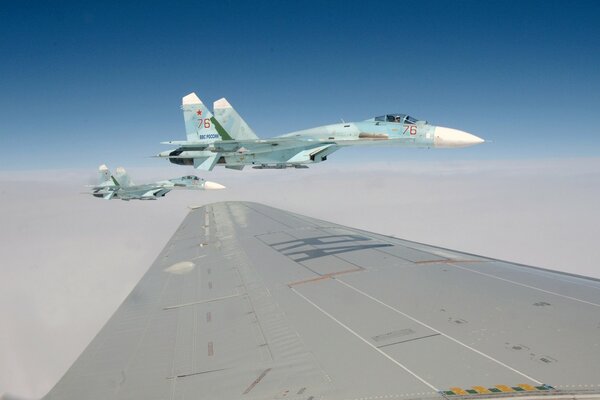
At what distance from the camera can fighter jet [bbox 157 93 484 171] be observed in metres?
10.7

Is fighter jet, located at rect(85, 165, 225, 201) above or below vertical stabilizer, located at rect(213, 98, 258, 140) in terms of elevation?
below

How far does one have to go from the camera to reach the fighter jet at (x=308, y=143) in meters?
10.7

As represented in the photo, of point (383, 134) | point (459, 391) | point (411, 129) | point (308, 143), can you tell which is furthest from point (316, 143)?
point (459, 391)

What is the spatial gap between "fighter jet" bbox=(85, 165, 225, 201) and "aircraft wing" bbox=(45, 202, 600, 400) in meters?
31.6

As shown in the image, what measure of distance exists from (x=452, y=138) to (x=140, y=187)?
39898 mm

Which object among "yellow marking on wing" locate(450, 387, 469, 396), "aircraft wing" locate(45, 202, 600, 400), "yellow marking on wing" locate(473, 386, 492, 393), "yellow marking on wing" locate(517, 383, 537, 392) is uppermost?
"yellow marking on wing" locate(517, 383, 537, 392)

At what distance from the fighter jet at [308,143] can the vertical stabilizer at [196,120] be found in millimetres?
1536

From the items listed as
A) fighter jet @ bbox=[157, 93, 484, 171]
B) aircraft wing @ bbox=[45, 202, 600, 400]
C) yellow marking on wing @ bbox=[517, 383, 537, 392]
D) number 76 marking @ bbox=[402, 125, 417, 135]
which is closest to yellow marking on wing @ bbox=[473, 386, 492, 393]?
aircraft wing @ bbox=[45, 202, 600, 400]

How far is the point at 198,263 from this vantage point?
12758 millimetres

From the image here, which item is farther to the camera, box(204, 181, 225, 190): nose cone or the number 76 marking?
box(204, 181, 225, 190): nose cone

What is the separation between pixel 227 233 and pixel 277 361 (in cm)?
1305

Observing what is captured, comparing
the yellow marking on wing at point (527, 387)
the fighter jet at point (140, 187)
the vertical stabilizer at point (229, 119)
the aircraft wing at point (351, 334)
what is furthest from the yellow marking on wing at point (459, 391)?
the fighter jet at point (140, 187)

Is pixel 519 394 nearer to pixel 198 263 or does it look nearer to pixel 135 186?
pixel 198 263

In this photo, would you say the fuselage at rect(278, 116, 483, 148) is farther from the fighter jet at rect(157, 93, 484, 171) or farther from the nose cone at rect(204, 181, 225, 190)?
the nose cone at rect(204, 181, 225, 190)
